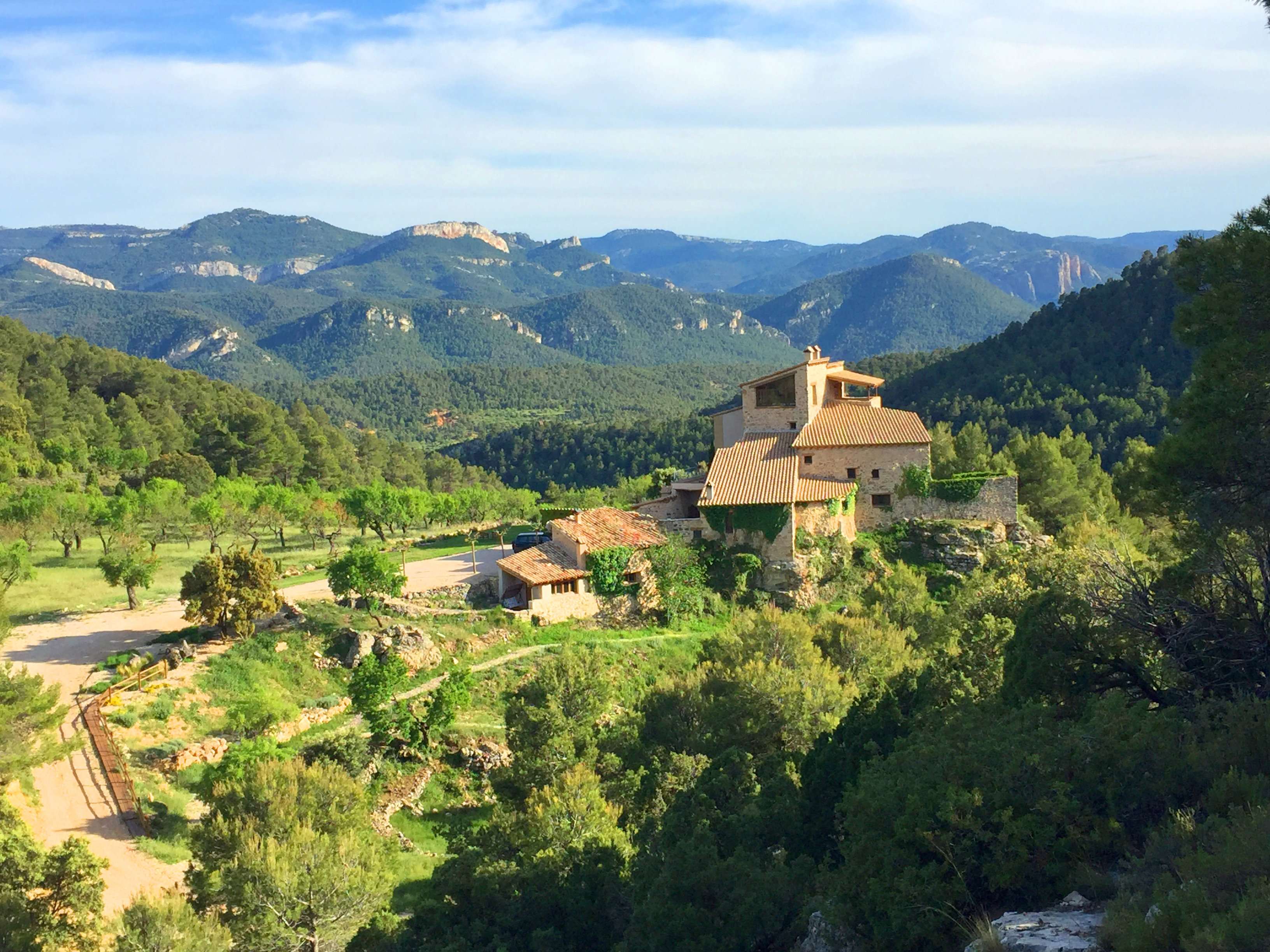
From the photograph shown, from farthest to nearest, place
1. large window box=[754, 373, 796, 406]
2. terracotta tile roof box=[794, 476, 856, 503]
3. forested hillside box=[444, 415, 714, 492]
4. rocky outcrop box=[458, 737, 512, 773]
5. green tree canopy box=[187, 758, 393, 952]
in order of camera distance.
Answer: forested hillside box=[444, 415, 714, 492] → large window box=[754, 373, 796, 406] → terracotta tile roof box=[794, 476, 856, 503] → rocky outcrop box=[458, 737, 512, 773] → green tree canopy box=[187, 758, 393, 952]

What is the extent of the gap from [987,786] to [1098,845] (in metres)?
1.18

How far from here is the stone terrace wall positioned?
119ft

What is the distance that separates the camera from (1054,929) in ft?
29.9

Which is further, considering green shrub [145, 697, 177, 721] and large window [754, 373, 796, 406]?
large window [754, 373, 796, 406]

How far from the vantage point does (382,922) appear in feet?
49.8

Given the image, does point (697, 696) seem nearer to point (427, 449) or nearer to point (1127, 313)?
point (1127, 313)

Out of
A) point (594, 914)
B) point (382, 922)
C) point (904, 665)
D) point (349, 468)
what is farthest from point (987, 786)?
point (349, 468)

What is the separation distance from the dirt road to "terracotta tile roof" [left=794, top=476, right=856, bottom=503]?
36.9 ft

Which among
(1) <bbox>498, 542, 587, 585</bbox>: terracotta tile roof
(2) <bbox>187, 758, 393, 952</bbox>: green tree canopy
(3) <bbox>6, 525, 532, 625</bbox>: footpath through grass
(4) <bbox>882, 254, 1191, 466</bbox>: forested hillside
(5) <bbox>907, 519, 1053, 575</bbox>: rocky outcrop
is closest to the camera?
(2) <bbox>187, 758, 393, 952</bbox>: green tree canopy

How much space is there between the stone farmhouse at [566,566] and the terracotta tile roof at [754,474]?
2.58 meters

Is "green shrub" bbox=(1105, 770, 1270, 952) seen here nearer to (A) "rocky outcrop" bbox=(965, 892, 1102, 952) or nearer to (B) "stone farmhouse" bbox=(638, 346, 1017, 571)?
(A) "rocky outcrop" bbox=(965, 892, 1102, 952)

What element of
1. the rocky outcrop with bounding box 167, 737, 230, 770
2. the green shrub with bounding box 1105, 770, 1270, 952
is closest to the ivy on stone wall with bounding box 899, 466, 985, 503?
the rocky outcrop with bounding box 167, 737, 230, 770

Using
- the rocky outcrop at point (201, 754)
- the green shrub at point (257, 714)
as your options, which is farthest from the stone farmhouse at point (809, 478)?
the rocky outcrop at point (201, 754)

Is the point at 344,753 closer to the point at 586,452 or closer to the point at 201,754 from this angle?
the point at 201,754
